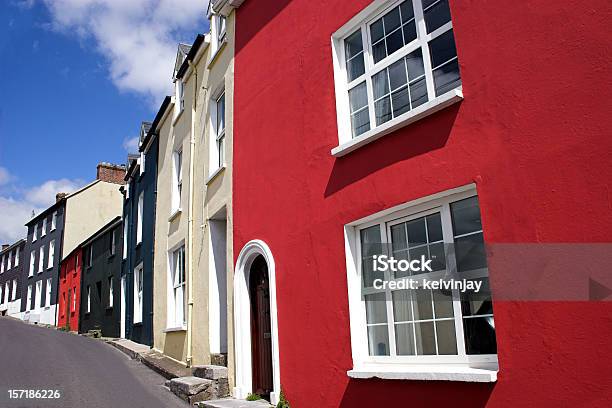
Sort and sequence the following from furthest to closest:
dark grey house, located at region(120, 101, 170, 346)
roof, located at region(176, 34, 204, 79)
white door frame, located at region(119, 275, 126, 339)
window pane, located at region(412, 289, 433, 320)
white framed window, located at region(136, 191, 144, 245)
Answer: white door frame, located at region(119, 275, 126, 339) < white framed window, located at region(136, 191, 144, 245) < dark grey house, located at region(120, 101, 170, 346) < roof, located at region(176, 34, 204, 79) < window pane, located at region(412, 289, 433, 320)

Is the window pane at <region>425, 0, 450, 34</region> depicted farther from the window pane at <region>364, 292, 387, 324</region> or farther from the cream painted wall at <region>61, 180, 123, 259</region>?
the cream painted wall at <region>61, 180, 123, 259</region>

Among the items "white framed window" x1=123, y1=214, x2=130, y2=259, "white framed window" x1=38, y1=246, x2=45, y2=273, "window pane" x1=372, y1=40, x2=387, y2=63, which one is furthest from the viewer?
"white framed window" x1=38, y1=246, x2=45, y2=273

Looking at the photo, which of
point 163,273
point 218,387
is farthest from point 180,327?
point 218,387

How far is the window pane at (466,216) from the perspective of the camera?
16.9ft

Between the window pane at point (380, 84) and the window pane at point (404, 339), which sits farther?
the window pane at point (380, 84)

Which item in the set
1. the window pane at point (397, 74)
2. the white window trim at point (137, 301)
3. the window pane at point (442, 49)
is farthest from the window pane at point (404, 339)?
the white window trim at point (137, 301)

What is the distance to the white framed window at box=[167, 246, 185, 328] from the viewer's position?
41.7 ft

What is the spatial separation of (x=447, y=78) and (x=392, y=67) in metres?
0.91

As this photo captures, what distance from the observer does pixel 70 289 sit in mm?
28797

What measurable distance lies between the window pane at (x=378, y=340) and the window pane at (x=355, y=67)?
3.36 metres

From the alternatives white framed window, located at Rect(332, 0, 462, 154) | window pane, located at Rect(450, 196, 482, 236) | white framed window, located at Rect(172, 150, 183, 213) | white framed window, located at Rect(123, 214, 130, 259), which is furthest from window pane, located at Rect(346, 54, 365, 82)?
white framed window, located at Rect(123, 214, 130, 259)

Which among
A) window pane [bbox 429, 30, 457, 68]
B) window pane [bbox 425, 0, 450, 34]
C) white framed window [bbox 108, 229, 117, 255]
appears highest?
white framed window [bbox 108, 229, 117, 255]

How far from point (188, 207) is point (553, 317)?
933 cm

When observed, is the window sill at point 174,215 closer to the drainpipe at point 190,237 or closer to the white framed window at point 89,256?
the drainpipe at point 190,237
